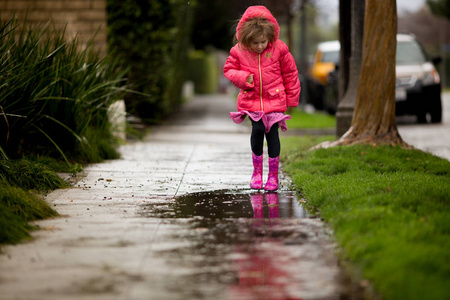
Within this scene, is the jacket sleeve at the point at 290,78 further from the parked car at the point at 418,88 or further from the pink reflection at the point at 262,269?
the parked car at the point at 418,88

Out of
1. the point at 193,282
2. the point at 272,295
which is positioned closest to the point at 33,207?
the point at 193,282

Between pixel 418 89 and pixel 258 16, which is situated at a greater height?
pixel 258 16

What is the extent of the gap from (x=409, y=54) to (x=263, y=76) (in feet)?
36.6

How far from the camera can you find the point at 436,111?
1583cm

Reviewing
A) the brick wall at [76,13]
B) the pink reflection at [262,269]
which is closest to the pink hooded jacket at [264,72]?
the pink reflection at [262,269]

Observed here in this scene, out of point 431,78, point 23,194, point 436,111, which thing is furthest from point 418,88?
point 23,194

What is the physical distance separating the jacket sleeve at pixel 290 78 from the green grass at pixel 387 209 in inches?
31.0

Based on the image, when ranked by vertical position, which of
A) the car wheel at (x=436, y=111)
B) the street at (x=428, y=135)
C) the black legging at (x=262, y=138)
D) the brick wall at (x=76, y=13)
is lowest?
the street at (x=428, y=135)

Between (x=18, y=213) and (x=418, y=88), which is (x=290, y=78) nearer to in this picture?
(x=18, y=213)

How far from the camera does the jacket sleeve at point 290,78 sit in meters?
6.35

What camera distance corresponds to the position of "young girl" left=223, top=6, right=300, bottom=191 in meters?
6.22

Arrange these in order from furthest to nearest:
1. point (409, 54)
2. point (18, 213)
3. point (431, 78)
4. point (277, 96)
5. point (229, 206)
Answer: point (409, 54)
point (431, 78)
point (277, 96)
point (229, 206)
point (18, 213)

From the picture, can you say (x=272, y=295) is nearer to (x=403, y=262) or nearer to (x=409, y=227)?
(x=403, y=262)

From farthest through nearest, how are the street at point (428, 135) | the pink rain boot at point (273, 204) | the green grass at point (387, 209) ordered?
the street at point (428, 135) < the pink rain boot at point (273, 204) < the green grass at point (387, 209)
